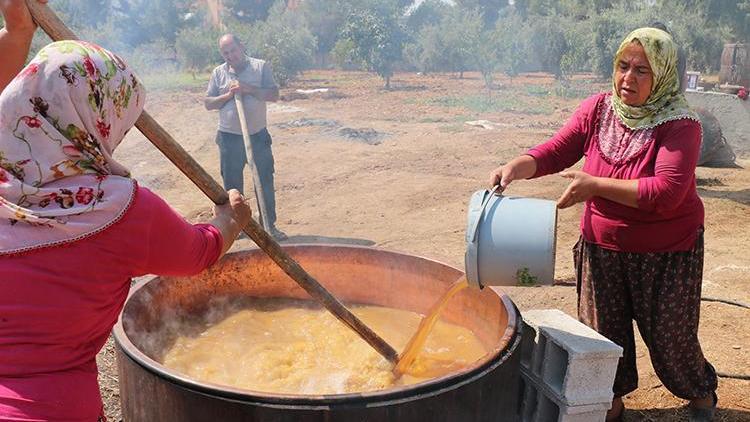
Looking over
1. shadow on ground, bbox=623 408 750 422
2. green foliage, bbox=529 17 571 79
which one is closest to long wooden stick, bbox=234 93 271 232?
shadow on ground, bbox=623 408 750 422

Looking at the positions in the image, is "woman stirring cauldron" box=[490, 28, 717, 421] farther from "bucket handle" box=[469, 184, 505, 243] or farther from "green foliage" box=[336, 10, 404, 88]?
"green foliage" box=[336, 10, 404, 88]

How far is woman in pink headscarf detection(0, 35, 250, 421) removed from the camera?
4.99ft

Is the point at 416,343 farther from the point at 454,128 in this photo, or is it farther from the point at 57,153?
the point at 454,128

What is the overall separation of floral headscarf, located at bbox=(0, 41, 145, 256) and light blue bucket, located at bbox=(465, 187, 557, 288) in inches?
50.1

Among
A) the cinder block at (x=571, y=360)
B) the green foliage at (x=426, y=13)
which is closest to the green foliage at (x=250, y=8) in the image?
the green foliage at (x=426, y=13)

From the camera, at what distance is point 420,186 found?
8734mm

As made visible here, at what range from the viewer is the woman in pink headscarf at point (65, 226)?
1.52 metres

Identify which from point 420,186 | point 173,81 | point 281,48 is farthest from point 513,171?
point 173,81

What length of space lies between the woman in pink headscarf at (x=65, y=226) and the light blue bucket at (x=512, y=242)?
1117 millimetres

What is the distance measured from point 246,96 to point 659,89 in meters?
4.29

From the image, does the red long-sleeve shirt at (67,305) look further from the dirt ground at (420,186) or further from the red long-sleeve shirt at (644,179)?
the red long-sleeve shirt at (644,179)

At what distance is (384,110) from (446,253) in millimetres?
11891

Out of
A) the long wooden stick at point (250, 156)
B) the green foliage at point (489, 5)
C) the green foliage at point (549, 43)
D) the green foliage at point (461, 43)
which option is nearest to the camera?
the long wooden stick at point (250, 156)

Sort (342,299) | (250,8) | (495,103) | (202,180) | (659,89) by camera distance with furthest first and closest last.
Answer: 1. (250,8)
2. (495,103)
3. (342,299)
4. (659,89)
5. (202,180)
